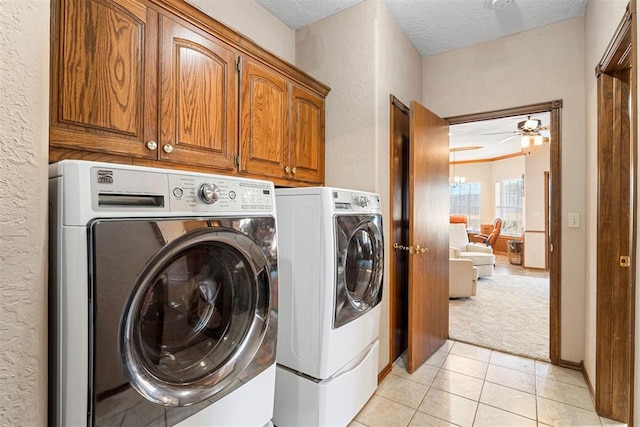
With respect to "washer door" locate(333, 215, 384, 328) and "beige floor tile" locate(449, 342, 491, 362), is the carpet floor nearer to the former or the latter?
"beige floor tile" locate(449, 342, 491, 362)

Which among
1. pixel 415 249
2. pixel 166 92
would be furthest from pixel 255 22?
pixel 415 249

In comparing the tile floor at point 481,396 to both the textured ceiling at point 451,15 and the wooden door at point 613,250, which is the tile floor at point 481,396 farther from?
the textured ceiling at point 451,15

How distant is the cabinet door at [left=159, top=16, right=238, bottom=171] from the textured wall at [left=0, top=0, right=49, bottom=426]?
61 centimetres

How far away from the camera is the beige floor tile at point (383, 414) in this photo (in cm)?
177

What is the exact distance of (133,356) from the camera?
0.83 m

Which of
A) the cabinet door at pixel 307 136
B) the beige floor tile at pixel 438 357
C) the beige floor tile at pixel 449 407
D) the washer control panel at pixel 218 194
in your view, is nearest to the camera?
the washer control panel at pixel 218 194

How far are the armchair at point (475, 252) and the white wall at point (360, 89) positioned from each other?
3469mm

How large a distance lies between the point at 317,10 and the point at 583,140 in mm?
2182

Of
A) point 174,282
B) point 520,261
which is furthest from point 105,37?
point 520,261

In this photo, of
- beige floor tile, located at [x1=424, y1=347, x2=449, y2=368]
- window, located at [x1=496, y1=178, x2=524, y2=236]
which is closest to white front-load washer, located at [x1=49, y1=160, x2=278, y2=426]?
beige floor tile, located at [x1=424, y1=347, x2=449, y2=368]

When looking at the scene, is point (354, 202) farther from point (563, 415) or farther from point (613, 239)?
point (563, 415)

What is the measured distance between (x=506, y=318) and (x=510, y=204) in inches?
218

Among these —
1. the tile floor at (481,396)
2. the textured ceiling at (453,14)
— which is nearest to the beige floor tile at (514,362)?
the tile floor at (481,396)

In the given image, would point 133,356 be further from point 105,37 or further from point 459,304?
point 459,304
